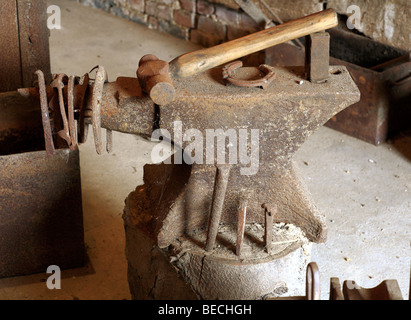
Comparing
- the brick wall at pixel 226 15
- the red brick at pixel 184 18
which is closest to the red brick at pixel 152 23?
the brick wall at pixel 226 15

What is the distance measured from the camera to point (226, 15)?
5.70 meters

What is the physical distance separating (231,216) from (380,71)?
248 centimetres

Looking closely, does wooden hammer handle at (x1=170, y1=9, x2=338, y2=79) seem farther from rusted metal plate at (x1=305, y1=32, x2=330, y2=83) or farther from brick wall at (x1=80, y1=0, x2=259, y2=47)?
brick wall at (x1=80, y1=0, x2=259, y2=47)

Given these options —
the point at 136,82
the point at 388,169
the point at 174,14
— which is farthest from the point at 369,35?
the point at 136,82

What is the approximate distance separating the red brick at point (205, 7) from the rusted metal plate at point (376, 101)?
1308 millimetres

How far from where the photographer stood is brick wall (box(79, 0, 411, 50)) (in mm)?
4590

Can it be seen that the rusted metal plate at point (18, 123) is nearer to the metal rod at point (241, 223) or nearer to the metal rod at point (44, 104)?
the metal rod at point (44, 104)

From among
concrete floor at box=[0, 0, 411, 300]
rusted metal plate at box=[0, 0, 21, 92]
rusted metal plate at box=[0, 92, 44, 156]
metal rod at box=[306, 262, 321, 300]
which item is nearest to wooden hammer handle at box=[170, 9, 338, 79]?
metal rod at box=[306, 262, 321, 300]

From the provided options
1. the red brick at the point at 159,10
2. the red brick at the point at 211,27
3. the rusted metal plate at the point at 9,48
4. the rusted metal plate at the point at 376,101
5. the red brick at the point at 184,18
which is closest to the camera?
the rusted metal plate at the point at 9,48

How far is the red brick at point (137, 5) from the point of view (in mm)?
6424

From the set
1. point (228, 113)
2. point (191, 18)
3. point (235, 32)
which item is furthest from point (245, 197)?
point (191, 18)

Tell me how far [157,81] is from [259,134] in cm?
42

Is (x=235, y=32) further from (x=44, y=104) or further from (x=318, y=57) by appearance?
(x=44, y=104)

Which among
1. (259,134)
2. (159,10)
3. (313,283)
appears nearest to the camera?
(313,283)
